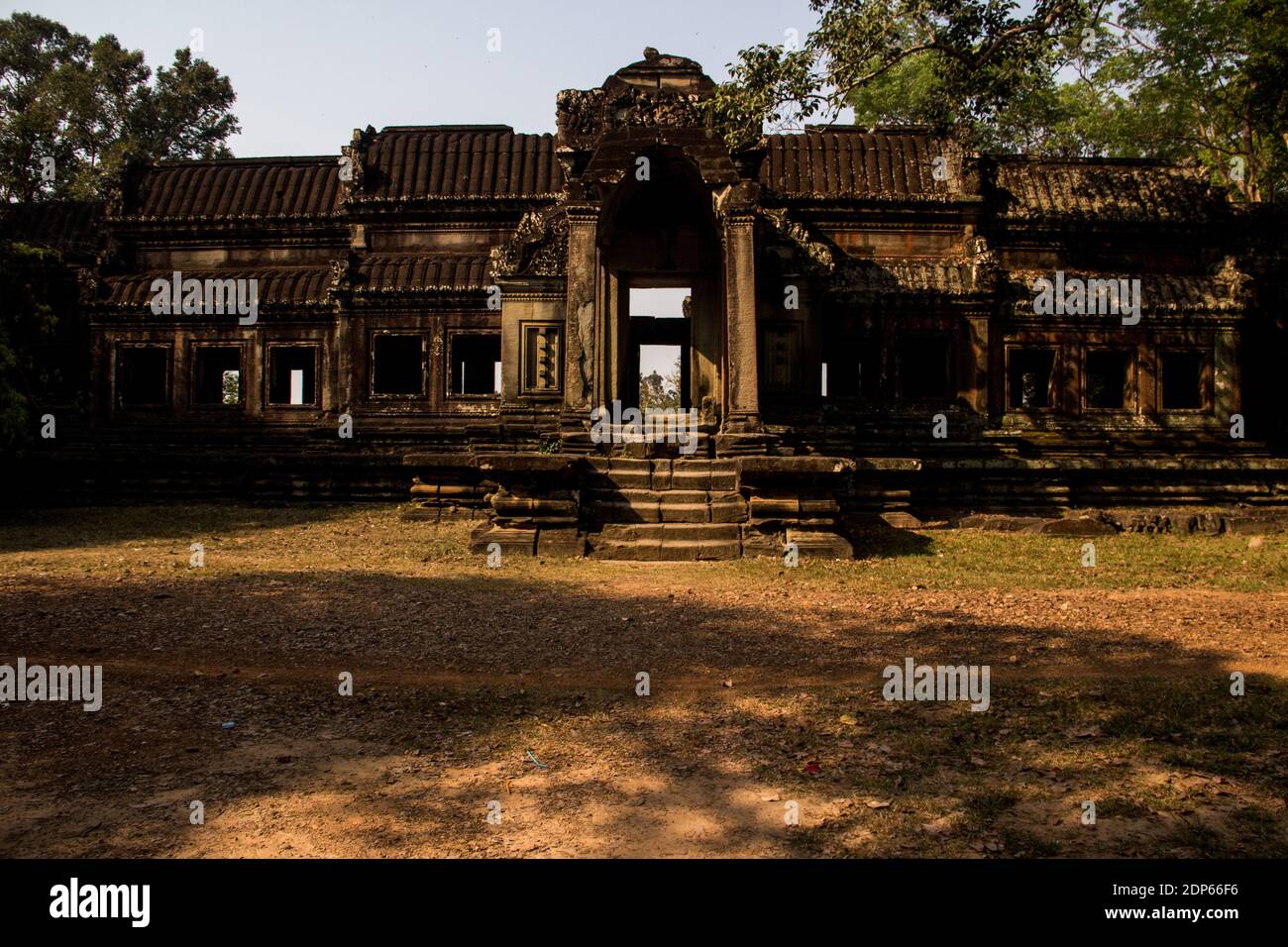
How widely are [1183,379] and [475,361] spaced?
14.4 m

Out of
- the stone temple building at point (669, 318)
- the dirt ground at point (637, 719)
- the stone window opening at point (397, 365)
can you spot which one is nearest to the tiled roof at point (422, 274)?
the stone temple building at point (669, 318)

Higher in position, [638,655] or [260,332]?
[260,332]

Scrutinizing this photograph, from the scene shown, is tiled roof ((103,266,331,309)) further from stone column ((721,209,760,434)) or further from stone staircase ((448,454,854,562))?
stone column ((721,209,760,434))

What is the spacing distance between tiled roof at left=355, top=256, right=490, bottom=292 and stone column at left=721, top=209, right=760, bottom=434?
6.05 m

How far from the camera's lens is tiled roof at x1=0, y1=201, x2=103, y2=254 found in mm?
19953

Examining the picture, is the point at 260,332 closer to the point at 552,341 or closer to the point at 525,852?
the point at 552,341

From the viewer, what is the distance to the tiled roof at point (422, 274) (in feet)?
54.9

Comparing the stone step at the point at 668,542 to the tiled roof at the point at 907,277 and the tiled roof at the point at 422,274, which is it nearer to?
the tiled roof at the point at 907,277

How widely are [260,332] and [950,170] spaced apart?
1391cm

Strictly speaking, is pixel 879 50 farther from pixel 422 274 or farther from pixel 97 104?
pixel 97 104

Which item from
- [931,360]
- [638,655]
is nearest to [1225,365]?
[931,360]

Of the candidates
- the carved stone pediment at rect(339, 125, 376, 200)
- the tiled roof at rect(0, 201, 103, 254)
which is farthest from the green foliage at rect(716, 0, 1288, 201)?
the tiled roof at rect(0, 201, 103, 254)

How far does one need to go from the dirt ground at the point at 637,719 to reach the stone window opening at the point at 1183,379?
27.7 ft

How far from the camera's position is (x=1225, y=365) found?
53.5ft
